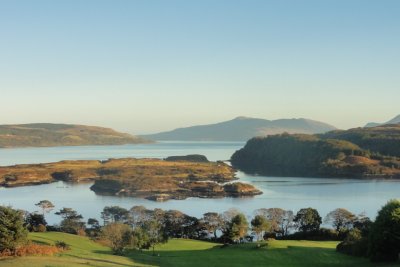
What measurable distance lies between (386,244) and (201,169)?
138m

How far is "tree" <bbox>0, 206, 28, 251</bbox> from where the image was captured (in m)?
29.6

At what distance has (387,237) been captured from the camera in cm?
3525

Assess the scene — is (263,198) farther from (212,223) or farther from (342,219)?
(212,223)

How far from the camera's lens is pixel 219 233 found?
73.1 metres

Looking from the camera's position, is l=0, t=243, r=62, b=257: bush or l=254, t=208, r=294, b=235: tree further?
l=254, t=208, r=294, b=235: tree

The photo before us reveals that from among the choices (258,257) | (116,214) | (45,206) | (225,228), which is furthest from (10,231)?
(45,206)

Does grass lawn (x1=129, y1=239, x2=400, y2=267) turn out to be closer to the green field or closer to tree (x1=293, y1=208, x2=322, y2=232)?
the green field

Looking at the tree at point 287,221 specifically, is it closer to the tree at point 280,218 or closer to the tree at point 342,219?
the tree at point 280,218

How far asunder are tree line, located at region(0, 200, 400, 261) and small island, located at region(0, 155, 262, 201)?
154 ft

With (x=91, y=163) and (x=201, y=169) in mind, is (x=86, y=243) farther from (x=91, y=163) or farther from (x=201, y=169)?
(x=91, y=163)

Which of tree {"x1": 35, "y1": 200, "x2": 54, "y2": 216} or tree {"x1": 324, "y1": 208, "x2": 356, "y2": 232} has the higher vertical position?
tree {"x1": 324, "y1": 208, "x2": 356, "y2": 232}

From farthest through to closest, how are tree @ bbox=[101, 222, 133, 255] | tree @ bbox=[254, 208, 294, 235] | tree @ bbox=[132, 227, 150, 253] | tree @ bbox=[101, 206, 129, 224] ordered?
tree @ bbox=[101, 206, 129, 224] → tree @ bbox=[254, 208, 294, 235] → tree @ bbox=[132, 227, 150, 253] → tree @ bbox=[101, 222, 133, 255]

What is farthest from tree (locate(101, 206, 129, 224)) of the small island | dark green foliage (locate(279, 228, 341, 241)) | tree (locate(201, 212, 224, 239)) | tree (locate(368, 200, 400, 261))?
tree (locate(368, 200, 400, 261))

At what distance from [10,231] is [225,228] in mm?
38945
